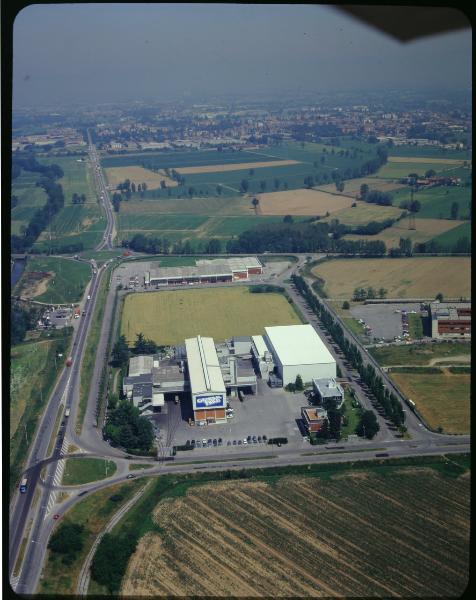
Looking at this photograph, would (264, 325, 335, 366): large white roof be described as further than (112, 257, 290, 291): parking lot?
No

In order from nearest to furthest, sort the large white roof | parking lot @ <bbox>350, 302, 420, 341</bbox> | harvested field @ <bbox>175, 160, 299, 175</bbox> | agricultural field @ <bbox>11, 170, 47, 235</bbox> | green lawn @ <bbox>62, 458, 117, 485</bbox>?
1. green lawn @ <bbox>62, 458, 117, 485</bbox>
2. the large white roof
3. parking lot @ <bbox>350, 302, 420, 341</bbox>
4. agricultural field @ <bbox>11, 170, 47, 235</bbox>
5. harvested field @ <bbox>175, 160, 299, 175</bbox>

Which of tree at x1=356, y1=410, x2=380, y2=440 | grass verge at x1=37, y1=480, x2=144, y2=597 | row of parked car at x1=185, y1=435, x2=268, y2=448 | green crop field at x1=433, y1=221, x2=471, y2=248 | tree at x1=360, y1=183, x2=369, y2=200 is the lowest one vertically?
grass verge at x1=37, y1=480, x2=144, y2=597

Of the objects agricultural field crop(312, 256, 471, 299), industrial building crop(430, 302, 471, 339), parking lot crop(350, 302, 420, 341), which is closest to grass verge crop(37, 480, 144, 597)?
parking lot crop(350, 302, 420, 341)

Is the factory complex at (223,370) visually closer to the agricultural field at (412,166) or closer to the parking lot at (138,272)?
the parking lot at (138,272)

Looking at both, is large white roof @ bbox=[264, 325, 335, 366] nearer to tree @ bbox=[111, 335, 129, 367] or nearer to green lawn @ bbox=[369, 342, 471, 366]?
green lawn @ bbox=[369, 342, 471, 366]

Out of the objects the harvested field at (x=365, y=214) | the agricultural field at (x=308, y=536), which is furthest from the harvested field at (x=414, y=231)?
the agricultural field at (x=308, y=536)

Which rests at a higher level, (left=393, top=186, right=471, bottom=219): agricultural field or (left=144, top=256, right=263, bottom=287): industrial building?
(left=393, top=186, right=471, bottom=219): agricultural field
